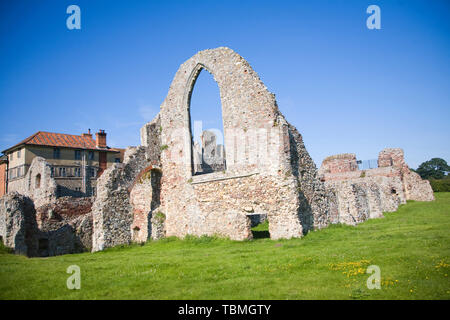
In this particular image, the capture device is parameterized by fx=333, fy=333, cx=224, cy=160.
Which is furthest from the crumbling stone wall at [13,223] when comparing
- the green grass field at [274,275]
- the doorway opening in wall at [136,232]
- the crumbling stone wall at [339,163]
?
the crumbling stone wall at [339,163]

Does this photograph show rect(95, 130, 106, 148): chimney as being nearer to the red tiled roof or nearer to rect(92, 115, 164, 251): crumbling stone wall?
the red tiled roof

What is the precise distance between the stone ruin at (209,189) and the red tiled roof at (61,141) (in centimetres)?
2508

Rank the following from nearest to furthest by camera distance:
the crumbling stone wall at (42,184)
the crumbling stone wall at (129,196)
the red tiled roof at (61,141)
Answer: the crumbling stone wall at (129,196)
the crumbling stone wall at (42,184)
the red tiled roof at (61,141)

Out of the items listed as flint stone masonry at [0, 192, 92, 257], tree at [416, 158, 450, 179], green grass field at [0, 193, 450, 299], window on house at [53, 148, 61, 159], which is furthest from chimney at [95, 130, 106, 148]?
tree at [416, 158, 450, 179]

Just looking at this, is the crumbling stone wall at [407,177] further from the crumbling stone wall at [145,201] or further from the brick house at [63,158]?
the brick house at [63,158]

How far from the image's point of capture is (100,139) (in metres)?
45.1

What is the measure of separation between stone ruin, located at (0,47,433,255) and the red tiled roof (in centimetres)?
2508

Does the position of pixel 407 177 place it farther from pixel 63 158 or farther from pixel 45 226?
pixel 63 158

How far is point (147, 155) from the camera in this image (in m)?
17.8

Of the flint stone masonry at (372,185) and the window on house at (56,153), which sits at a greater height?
the window on house at (56,153)

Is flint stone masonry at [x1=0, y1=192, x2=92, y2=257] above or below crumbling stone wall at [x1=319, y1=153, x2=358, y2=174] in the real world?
below

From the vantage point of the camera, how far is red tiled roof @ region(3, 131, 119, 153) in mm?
40469

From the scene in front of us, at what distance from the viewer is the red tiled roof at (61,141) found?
4047cm
